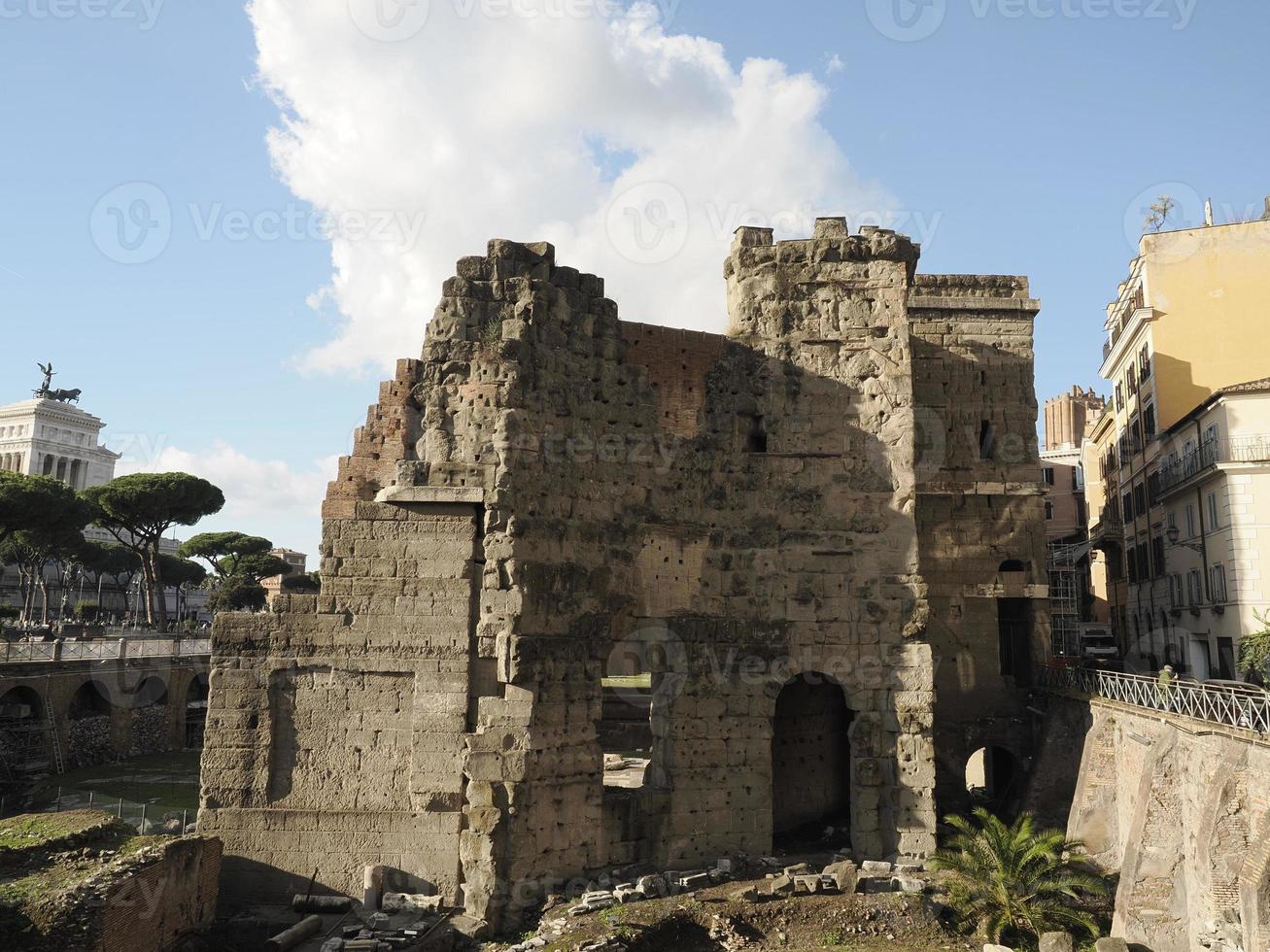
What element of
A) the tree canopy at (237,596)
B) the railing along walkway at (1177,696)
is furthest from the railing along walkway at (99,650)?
the railing along walkway at (1177,696)

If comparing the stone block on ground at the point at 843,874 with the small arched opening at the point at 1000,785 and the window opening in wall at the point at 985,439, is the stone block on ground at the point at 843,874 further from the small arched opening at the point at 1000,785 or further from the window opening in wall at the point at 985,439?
the window opening in wall at the point at 985,439

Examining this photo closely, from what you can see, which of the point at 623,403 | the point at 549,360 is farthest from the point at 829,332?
the point at 549,360

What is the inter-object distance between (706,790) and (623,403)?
284 inches

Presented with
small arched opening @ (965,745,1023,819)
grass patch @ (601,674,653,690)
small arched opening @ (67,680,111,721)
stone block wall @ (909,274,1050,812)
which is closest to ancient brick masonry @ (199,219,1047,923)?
stone block wall @ (909,274,1050,812)

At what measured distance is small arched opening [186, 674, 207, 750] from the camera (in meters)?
37.4

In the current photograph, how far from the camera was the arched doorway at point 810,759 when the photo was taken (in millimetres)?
20438

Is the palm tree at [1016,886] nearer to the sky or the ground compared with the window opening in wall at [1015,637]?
nearer to the ground

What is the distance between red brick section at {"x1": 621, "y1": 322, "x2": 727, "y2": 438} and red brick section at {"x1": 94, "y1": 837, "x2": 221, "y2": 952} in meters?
10.4

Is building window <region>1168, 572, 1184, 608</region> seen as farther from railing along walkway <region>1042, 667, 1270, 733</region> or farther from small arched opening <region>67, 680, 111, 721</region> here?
small arched opening <region>67, 680, 111, 721</region>

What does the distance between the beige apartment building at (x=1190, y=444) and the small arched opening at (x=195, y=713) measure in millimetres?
34476

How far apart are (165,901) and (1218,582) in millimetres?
24450

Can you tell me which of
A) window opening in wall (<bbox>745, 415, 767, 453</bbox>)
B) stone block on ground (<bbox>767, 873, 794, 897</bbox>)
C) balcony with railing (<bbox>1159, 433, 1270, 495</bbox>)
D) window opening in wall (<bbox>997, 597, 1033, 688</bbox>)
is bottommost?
stone block on ground (<bbox>767, 873, 794, 897</bbox>)

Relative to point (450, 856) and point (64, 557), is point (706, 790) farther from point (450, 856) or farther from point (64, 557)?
point (64, 557)

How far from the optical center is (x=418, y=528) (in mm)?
→ 15438
